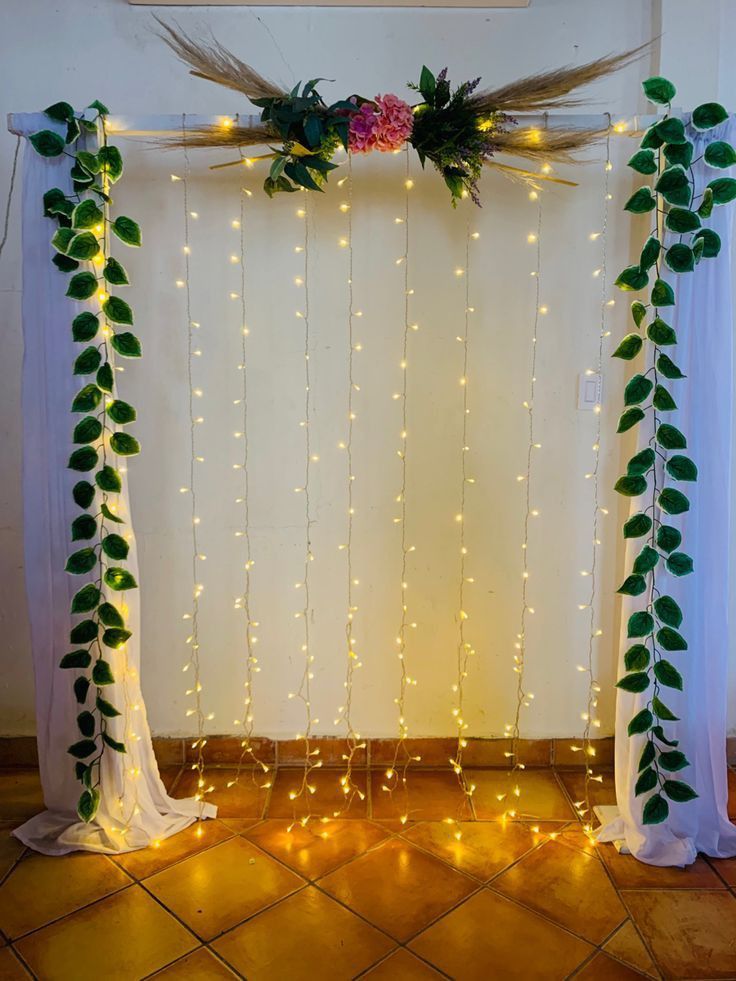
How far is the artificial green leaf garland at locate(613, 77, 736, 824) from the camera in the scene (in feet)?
6.17

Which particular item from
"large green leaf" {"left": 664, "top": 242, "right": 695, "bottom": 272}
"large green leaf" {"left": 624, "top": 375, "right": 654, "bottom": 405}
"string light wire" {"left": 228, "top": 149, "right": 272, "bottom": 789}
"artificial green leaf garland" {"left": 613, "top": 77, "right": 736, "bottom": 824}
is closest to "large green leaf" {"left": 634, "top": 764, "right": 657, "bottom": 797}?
"artificial green leaf garland" {"left": 613, "top": 77, "right": 736, "bottom": 824}

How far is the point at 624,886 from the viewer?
1.94 metres

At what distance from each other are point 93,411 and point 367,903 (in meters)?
1.52

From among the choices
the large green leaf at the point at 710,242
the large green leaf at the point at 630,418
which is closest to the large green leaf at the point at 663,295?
the large green leaf at the point at 710,242

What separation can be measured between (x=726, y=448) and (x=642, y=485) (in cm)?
27

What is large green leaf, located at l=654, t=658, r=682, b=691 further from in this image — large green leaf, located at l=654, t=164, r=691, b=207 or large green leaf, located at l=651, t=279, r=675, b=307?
large green leaf, located at l=654, t=164, r=691, b=207

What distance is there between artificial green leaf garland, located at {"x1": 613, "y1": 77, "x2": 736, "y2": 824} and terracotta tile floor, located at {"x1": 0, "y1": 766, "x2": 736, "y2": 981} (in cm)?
28

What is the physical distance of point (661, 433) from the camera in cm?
195

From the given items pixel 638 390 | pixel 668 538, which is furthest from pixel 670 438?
pixel 668 538

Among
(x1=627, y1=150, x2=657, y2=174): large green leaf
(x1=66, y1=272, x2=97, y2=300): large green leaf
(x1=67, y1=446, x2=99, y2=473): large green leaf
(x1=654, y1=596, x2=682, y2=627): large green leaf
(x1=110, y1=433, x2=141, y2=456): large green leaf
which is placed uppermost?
(x1=627, y1=150, x2=657, y2=174): large green leaf

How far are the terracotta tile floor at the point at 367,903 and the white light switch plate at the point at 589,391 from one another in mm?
1289

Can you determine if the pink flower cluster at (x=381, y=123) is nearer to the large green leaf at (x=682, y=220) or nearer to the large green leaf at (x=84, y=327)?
the large green leaf at (x=682, y=220)

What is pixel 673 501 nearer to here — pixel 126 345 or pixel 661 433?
Answer: pixel 661 433

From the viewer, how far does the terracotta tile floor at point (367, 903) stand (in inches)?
66.2
